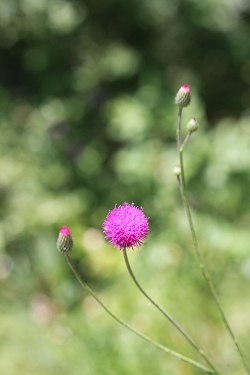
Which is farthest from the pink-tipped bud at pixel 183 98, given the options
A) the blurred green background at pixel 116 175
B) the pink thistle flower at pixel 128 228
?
the blurred green background at pixel 116 175

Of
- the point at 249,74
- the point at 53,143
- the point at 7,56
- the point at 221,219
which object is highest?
the point at 249,74

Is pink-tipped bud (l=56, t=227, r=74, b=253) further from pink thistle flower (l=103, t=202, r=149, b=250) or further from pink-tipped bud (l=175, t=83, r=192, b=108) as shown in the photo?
pink-tipped bud (l=175, t=83, r=192, b=108)

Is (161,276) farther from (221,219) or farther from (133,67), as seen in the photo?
(133,67)

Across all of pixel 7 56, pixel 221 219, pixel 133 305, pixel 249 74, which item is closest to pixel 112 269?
pixel 133 305

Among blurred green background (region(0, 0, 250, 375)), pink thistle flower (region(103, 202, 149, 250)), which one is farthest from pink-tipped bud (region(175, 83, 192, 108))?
blurred green background (region(0, 0, 250, 375))

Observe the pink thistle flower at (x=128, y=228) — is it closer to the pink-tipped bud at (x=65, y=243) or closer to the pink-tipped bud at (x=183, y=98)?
the pink-tipped bud at (x=65, y=243)

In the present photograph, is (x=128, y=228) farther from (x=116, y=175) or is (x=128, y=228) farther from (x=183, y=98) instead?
(x=116, y=175)
